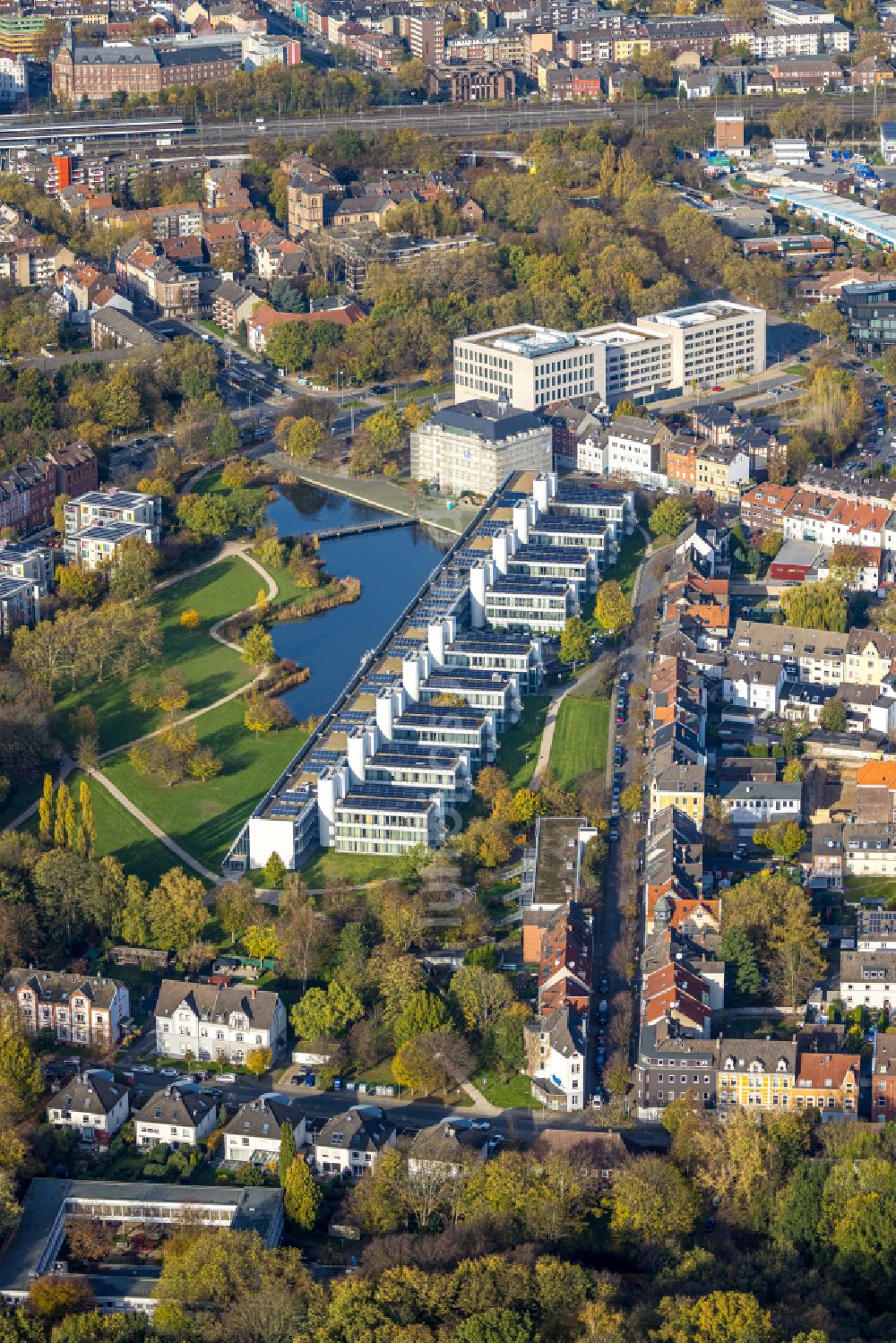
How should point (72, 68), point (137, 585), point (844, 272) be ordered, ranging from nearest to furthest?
point (137, 585)
point (844, 272)
point (72, 68)

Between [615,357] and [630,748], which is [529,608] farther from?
[615,357]

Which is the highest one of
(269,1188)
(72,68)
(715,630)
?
(72,68)

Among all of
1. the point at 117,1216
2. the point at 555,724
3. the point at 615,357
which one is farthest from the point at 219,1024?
the point at 615,357

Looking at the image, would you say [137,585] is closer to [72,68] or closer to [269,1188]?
[269,1188]

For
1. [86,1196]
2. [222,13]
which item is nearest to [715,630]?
[86,1196]

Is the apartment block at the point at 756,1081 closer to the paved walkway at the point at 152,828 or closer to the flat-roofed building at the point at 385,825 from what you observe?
the flat-roofed building at the point at 385,825

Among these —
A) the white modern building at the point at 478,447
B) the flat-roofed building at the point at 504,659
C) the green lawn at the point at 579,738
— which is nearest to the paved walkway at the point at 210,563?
the white modern building at the point at 478,447

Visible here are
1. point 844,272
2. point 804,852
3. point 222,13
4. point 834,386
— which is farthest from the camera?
point 222,13

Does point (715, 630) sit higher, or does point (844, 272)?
point (844, 272)
